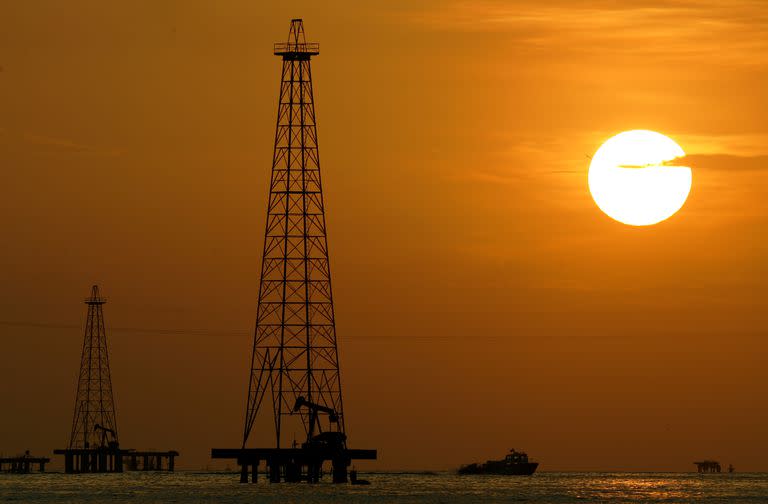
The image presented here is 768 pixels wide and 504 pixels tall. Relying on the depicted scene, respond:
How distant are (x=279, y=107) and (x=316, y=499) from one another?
114ft

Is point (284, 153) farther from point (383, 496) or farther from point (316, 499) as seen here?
point (383, 496)

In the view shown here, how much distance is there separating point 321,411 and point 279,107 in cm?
3185

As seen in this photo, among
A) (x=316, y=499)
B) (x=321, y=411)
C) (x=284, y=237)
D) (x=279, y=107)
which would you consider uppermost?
(x=279, y=107)

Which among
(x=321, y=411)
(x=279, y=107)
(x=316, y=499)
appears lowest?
(x=316, y=499)

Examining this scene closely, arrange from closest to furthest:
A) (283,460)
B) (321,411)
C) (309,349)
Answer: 1. (309,349)
2. (321,411)
3. (283,460)

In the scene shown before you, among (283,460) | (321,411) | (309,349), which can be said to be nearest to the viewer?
(309,349)

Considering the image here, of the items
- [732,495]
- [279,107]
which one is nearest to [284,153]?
[279,107]

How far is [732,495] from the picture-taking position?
177000 mm

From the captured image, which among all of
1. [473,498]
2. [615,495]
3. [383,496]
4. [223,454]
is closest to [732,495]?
[615,495]

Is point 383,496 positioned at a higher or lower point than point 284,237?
lower

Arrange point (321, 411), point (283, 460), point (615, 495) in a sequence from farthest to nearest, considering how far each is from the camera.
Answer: point (615, 495)
point (283, 460)
point (321, 411)

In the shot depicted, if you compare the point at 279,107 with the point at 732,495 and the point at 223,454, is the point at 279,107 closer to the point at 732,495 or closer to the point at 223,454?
the point at 223,454

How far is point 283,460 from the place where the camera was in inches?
6137

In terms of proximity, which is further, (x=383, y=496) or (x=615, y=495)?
(x=615, y=495)
